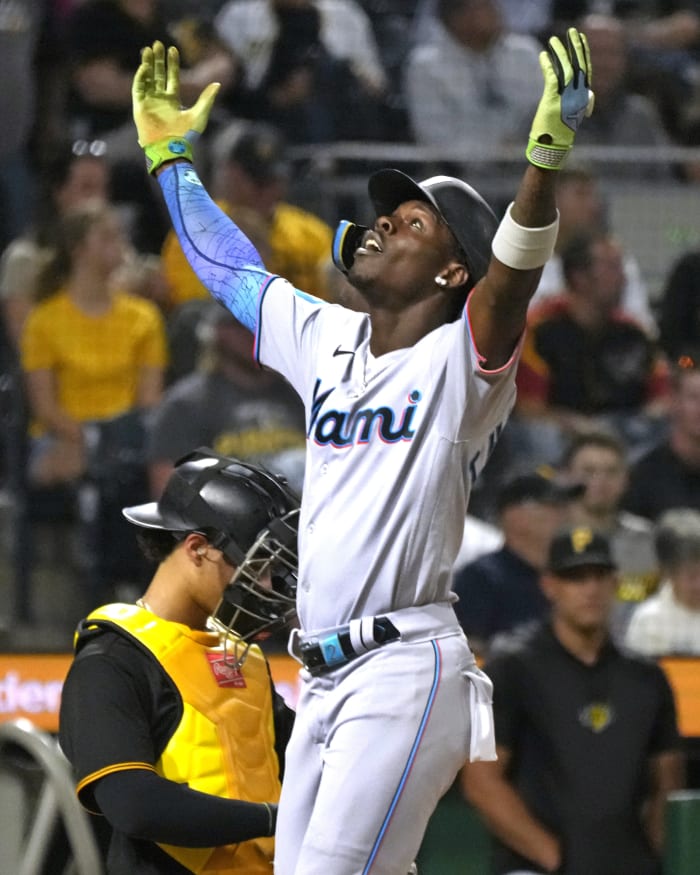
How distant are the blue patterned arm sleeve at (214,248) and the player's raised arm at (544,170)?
0.76m

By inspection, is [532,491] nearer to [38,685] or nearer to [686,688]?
[686,688]

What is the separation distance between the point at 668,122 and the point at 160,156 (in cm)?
515

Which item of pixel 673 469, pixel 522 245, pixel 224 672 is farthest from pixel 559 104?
pixel 673 469

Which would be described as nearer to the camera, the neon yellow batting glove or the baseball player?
the baseball player

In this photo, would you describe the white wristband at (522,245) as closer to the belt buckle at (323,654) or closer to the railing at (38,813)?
the belt buckle at (323,654)

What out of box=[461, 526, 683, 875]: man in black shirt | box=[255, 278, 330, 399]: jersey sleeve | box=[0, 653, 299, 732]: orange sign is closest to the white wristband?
box=[255, 278, 330, 399]: jersey sleeve

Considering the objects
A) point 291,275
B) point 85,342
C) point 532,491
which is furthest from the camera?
point 291,275

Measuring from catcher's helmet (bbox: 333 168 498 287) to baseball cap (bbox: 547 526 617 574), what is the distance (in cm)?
220

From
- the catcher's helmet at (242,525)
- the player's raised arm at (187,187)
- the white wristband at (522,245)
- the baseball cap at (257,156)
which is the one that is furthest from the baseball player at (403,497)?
the baseball cap at (257,156)

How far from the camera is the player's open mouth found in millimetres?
2881

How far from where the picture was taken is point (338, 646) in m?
2.74

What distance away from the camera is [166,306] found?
6898mm

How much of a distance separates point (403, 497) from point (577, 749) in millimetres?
2279

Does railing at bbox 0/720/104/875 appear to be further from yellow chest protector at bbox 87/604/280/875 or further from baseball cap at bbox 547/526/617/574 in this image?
baseball cap at bbox 547/526/617/574
